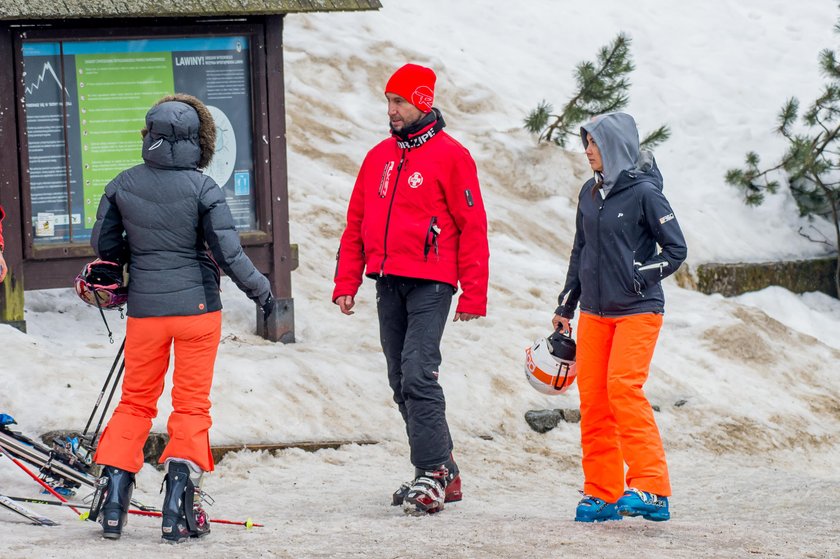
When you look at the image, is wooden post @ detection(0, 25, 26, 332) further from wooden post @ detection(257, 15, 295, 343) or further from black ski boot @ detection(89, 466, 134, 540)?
black ski boot @ detection(89, 466, 134, 540)

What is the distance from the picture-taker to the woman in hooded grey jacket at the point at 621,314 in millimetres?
5762

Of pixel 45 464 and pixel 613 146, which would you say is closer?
pixel 613 146

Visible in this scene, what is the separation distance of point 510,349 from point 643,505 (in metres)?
4.06

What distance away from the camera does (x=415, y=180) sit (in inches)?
246

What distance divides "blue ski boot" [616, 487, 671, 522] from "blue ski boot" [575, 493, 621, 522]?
230 mm

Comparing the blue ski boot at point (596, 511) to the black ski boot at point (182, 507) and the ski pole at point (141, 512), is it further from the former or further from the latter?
the black ski boot at point (182, 507)

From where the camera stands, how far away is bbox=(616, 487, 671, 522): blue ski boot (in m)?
5.66

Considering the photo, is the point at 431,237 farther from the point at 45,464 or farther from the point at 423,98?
the point at 45,464

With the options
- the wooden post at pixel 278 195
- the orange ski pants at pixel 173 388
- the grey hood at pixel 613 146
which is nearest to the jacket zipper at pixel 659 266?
the grey hood at pixel 613 146

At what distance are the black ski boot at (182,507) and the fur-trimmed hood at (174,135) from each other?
1289 millimetres

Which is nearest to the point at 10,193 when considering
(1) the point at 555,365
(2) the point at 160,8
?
(2) the point at 160,8

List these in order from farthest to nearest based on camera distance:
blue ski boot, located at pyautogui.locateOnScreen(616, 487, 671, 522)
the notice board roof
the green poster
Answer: the green poster < the notice board roof < blue ski boot, located at pyautogui.locateOnScreen(616, 487, 671, 522)

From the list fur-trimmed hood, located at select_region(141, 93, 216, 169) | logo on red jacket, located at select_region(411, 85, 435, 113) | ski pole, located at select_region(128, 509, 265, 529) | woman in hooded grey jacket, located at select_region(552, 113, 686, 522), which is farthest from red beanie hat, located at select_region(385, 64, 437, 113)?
ski pole, located at select_region(128, 509, 265, 529)

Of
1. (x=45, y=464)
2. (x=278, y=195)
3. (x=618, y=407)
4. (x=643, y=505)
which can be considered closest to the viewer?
(x=643, y=505)
